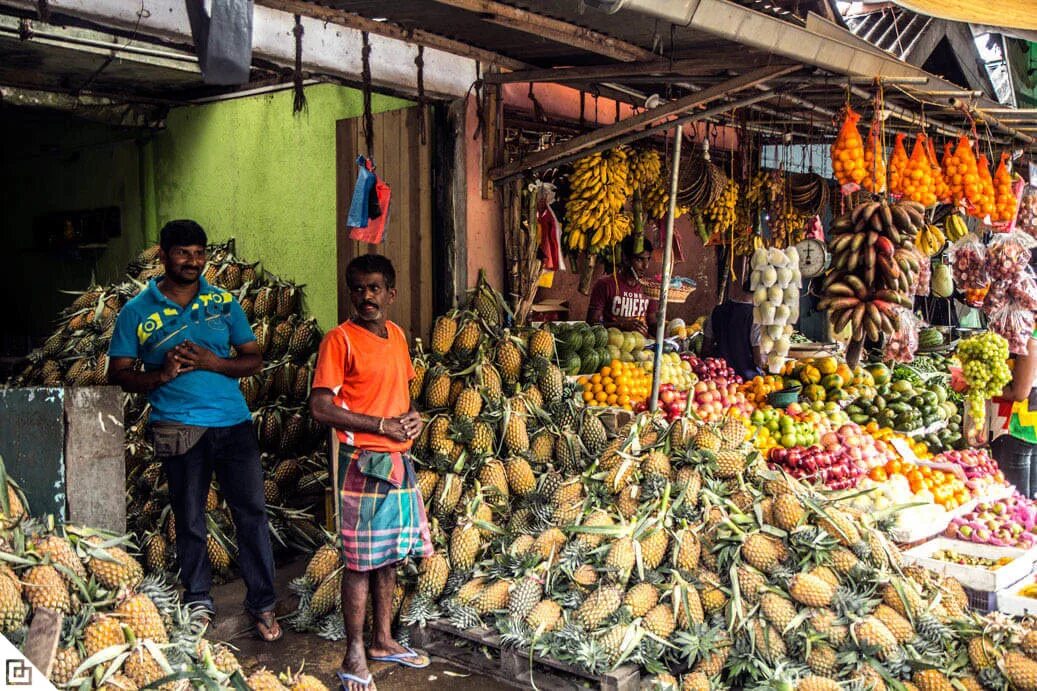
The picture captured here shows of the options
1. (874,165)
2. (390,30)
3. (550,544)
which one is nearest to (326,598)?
(550,544)

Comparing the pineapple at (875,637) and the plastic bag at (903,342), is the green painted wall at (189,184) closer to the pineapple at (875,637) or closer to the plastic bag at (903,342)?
the plastic bag at (903,342)

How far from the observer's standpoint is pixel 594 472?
4.84m

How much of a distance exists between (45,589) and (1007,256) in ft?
23.8

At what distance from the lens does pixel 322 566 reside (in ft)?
15.1

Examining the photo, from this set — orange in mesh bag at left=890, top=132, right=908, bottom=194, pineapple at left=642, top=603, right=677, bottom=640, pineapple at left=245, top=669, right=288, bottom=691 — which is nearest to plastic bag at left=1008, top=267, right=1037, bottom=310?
orange in mesh bag at left=890, top=132, right=908, bottom=194

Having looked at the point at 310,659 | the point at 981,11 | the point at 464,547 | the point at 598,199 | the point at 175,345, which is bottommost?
the point at 310,659

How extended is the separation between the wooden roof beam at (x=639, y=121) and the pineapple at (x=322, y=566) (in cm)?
253

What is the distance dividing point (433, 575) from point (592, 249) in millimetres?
2846

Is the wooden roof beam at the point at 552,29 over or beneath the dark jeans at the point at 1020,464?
over

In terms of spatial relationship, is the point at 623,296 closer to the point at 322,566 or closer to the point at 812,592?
the point at 322,566

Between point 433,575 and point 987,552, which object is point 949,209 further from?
point 433,575

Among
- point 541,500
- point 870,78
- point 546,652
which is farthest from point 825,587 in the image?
point 870,78

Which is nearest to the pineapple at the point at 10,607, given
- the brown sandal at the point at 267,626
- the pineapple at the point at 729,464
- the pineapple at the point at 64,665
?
the pineapple at the point at 64,665

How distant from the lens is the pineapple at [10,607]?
95.7 inches
